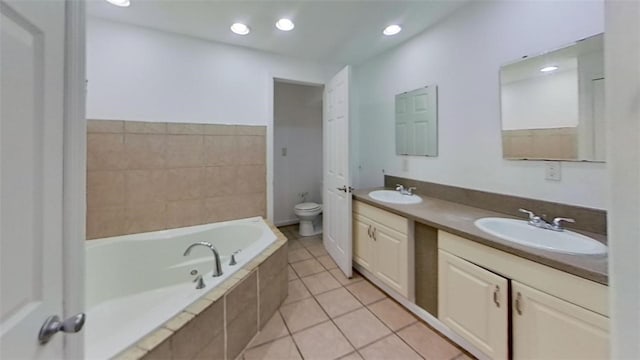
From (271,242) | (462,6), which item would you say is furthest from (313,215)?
(462,6)

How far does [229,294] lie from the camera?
141cm

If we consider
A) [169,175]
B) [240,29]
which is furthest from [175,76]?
[169,175]

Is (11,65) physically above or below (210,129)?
below

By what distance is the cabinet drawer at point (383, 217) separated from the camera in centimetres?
187

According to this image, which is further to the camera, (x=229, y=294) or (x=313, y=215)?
(x=313, y=215)

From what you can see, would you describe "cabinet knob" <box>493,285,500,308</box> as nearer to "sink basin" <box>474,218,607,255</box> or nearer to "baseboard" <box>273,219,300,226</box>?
"sink basin" <box>474,218,607,255</box>

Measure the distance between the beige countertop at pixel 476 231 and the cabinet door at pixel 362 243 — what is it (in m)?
0.22

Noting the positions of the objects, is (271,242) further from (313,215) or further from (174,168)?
(313,215)

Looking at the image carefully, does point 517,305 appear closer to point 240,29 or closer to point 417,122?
point 417,122

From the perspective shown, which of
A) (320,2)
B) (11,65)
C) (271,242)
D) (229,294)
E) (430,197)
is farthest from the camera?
(430,197)

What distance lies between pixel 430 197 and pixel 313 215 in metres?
1.80

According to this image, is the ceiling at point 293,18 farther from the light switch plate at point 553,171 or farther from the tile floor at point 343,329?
the tile floor at point 343,329

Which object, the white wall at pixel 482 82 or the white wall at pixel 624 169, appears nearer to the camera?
the white wall at pixel 624 169

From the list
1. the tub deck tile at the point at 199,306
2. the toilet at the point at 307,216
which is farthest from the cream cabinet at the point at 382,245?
the tub deck tile at the point at 199,306
